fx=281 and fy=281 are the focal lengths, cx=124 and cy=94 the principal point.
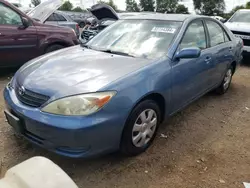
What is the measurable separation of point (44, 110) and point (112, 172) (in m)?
0.90

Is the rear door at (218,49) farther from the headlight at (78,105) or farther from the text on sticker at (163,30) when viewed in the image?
the headlight at (78,105)

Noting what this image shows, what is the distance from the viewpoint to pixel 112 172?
2758mm

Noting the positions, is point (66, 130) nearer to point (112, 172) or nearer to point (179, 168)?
point (112, 172)

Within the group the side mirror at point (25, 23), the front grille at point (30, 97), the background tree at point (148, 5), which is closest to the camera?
the front grille at point (30, 97)

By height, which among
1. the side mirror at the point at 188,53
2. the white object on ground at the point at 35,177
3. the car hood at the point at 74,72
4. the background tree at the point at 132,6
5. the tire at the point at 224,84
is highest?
the white object on ground at the point at 35,177

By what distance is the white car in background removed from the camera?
761 cm

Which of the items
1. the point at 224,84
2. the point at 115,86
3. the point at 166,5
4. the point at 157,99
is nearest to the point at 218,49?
the point at 224,84

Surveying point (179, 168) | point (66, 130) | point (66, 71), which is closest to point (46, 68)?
point (66, 71)

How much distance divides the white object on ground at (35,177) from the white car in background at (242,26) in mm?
7458

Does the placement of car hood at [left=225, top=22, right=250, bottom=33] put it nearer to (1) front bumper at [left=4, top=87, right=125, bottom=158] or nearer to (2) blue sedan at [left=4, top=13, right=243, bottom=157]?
(2) blue sedan at [left=4, top=13, right=243, bottom=157]

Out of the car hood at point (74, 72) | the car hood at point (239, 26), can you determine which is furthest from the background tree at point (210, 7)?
the car hood at point (74, 72)

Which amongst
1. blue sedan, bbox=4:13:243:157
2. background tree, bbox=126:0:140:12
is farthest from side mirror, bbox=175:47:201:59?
background tree, bbox=126:0:140:12

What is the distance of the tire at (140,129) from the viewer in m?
2.77

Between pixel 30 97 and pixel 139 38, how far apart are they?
159 cm
